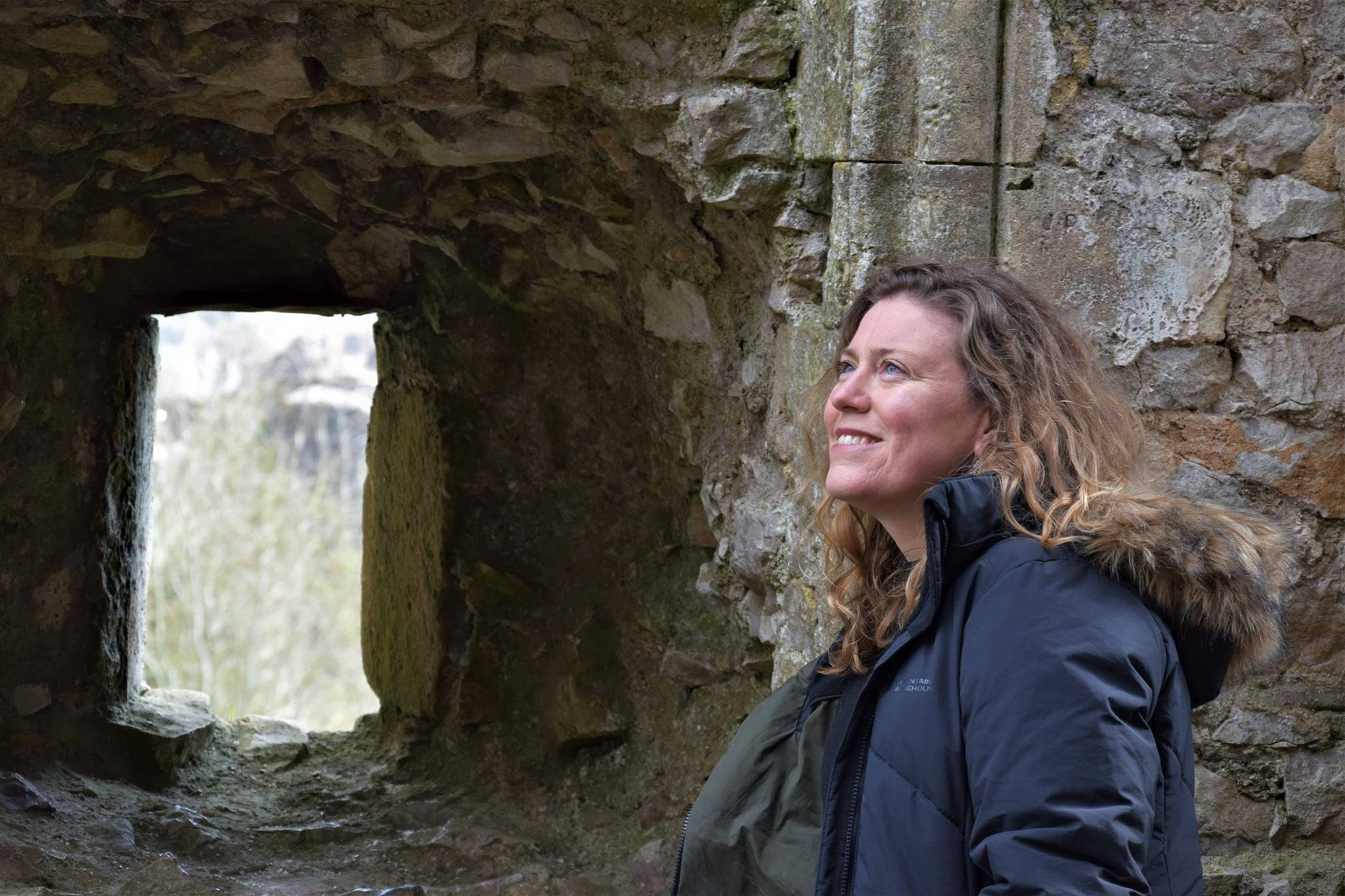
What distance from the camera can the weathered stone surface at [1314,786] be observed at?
7.55 feet

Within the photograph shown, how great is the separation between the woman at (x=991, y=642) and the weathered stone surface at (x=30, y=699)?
106 inches

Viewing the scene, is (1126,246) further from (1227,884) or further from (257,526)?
(257,526)

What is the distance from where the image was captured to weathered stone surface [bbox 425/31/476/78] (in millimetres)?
2740

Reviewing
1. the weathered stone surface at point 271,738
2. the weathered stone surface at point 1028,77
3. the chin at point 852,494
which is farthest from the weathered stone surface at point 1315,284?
the weathered stone surface at point 271,738

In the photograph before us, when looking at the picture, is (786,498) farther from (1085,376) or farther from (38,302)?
(38,302)

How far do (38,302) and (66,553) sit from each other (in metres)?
0.74

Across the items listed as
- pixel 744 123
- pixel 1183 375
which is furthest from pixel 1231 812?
pixel 744 123

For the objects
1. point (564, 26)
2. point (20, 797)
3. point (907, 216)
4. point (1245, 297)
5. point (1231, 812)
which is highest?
point (564, 26)

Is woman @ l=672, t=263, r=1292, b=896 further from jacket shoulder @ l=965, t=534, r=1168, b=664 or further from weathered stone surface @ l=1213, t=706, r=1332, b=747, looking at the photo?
weathered stone surface @ l=1213, t=706, r=1332, b=747

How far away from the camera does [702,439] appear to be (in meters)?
3.21

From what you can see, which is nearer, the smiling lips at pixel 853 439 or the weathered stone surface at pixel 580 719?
the smiling lips at pixel 853 439

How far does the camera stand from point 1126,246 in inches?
91.0

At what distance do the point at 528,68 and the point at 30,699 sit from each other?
2204 mm

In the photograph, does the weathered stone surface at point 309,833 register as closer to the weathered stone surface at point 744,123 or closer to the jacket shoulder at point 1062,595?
the weathered stone surface at point 744,123
